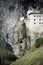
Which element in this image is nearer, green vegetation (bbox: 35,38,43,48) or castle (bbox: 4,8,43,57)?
green vegetation (bbox: 35,38,43,48)

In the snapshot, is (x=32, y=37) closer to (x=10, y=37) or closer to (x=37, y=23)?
(x=37, y=23)

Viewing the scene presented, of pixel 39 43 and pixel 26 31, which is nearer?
pixel 39 43

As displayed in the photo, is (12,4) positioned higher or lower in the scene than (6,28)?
higher

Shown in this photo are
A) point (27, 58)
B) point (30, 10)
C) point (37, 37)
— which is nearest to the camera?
point (27, 58)

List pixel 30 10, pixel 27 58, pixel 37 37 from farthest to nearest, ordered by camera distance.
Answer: pixel 30 10 < pixel 37 37 < pixel 27 58

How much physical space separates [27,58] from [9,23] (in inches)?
430

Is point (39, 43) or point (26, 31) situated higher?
point (26, 31)

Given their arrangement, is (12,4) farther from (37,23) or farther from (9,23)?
(37,23)

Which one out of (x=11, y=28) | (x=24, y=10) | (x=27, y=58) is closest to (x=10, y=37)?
(x=11, y=28)

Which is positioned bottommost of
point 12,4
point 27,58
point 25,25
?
point 27,58

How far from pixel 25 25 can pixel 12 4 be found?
527cm

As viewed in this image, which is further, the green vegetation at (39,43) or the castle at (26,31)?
the castle at (26,31)

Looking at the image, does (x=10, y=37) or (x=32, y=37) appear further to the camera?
(x=10, y=37)

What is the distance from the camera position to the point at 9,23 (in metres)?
37.8
